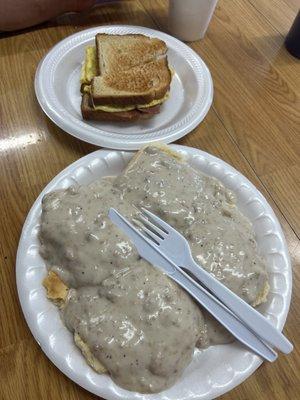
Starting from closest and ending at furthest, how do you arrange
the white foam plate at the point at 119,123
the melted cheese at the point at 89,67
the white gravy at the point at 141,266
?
the white gravy at the point at 141,266 → the white foam plate at the point at 119,123 → the melted cheese at the point at 89,67

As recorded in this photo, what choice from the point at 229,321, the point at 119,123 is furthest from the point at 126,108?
the point at 229,321

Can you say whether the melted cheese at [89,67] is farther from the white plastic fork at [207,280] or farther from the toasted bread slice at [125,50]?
Result: the white plastic fork at [207,280]

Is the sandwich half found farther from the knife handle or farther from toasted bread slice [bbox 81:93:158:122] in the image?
the knife handle

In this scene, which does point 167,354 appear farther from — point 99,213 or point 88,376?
point 99,213

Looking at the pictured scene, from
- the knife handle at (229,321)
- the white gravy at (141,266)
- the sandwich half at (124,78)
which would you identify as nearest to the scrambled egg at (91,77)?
the sandwich half at (124,78)

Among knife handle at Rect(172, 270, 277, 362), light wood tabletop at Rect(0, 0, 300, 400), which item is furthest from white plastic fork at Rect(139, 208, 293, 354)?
light wood tabletop at Rect(0, 0, 300, 400)

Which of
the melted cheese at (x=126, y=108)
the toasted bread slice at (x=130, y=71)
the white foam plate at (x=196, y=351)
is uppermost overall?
the toasted bread slice at (x=130, y=71)

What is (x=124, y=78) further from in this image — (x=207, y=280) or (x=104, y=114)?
(x=207, y=280)
